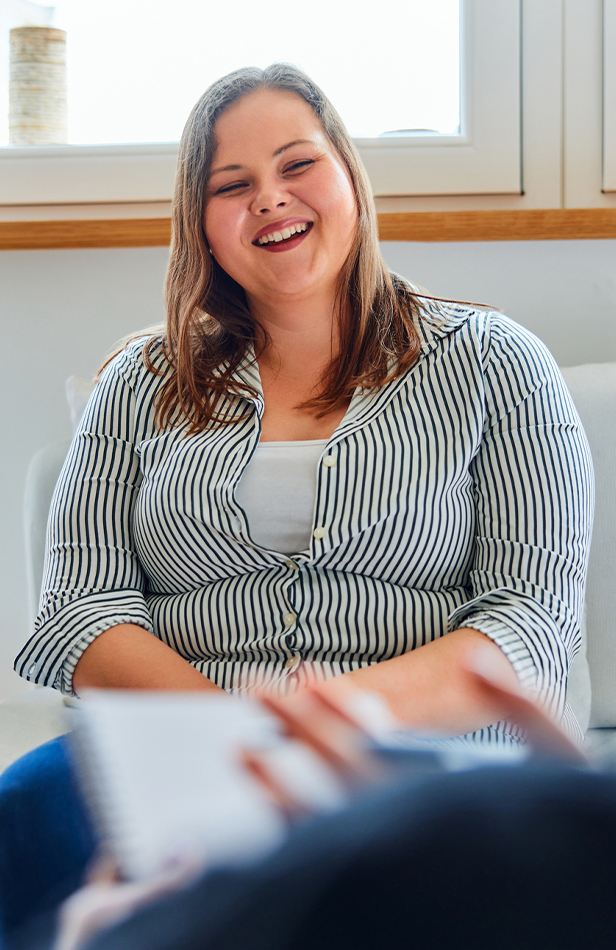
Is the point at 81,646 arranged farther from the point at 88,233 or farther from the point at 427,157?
the point at 427,157

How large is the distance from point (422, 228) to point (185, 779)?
118 cm

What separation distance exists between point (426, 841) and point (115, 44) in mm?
1617

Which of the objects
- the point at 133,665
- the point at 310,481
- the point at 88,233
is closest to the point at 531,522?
the point at 310,481

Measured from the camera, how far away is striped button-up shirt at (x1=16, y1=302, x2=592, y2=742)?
91 centimetres

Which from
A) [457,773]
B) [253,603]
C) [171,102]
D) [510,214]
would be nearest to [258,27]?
[171,102]

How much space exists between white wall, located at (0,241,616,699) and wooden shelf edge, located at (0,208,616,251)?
4 cm

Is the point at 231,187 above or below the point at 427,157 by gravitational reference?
below

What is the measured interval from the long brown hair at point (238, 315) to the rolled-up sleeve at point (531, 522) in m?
0.14

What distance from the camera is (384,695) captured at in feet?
2.69

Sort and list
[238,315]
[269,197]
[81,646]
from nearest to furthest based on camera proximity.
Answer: [81,646]
[269,197]
[238,315]

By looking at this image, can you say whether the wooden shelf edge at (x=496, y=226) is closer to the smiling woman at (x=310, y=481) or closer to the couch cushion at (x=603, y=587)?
the smiling woman at (x=310, y=481)

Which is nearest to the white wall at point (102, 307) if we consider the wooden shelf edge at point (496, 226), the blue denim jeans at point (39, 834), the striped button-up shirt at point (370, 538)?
the wooden shelf edge at point (496, 226)

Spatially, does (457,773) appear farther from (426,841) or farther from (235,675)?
(235,675)

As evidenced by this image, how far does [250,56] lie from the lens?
1.57m
